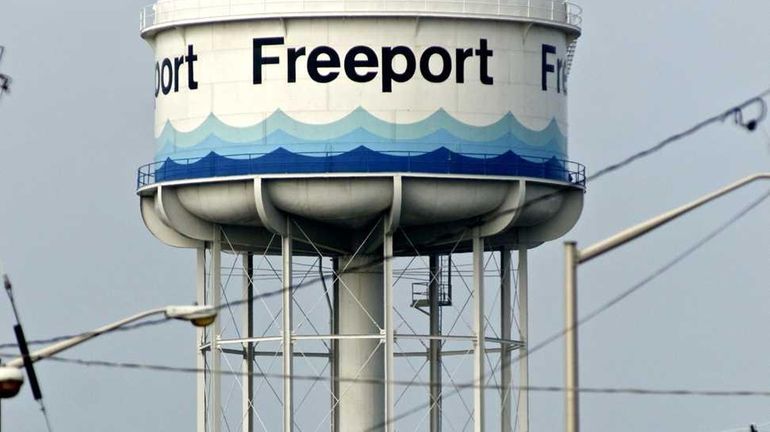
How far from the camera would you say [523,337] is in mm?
58719

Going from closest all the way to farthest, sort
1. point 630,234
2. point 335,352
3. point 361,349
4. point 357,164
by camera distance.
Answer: point 630,234 → point 357,164 → point 361,349 → point 335,352

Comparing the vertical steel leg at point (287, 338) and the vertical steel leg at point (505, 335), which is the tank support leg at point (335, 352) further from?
the vertical steel leg at point (505, 335)

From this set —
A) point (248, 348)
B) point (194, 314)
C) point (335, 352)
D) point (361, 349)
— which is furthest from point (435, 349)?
point (194, 314)

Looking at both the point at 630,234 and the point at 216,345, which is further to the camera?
the point at 216,345

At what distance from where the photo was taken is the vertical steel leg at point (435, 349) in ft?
194

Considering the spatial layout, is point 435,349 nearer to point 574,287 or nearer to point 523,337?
point 523,337

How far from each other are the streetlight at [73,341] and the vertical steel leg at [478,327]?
20255 mm

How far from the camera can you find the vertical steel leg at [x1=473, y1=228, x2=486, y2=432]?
185 ft

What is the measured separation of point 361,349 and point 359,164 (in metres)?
6.14

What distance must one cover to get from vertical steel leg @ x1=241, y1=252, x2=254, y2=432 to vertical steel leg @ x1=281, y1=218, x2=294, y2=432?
0.83 metres

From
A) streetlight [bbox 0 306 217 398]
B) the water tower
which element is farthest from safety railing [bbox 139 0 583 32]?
streetlight [bbox 0 306 217 398]

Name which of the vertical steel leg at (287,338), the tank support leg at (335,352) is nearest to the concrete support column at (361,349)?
the tank support leg at (335,352)

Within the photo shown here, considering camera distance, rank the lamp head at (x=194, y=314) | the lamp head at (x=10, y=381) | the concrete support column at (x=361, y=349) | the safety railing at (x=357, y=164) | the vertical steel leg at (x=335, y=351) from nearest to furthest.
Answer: the lamp head at (x=10, y=381), the lamp head at (x=194, y=314), the safety railing at (x=357, y=164), the concrete support column at (x=361, y=349), the vertical steel leg at (x=335, y=351)

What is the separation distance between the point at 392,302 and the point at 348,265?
3.09m
